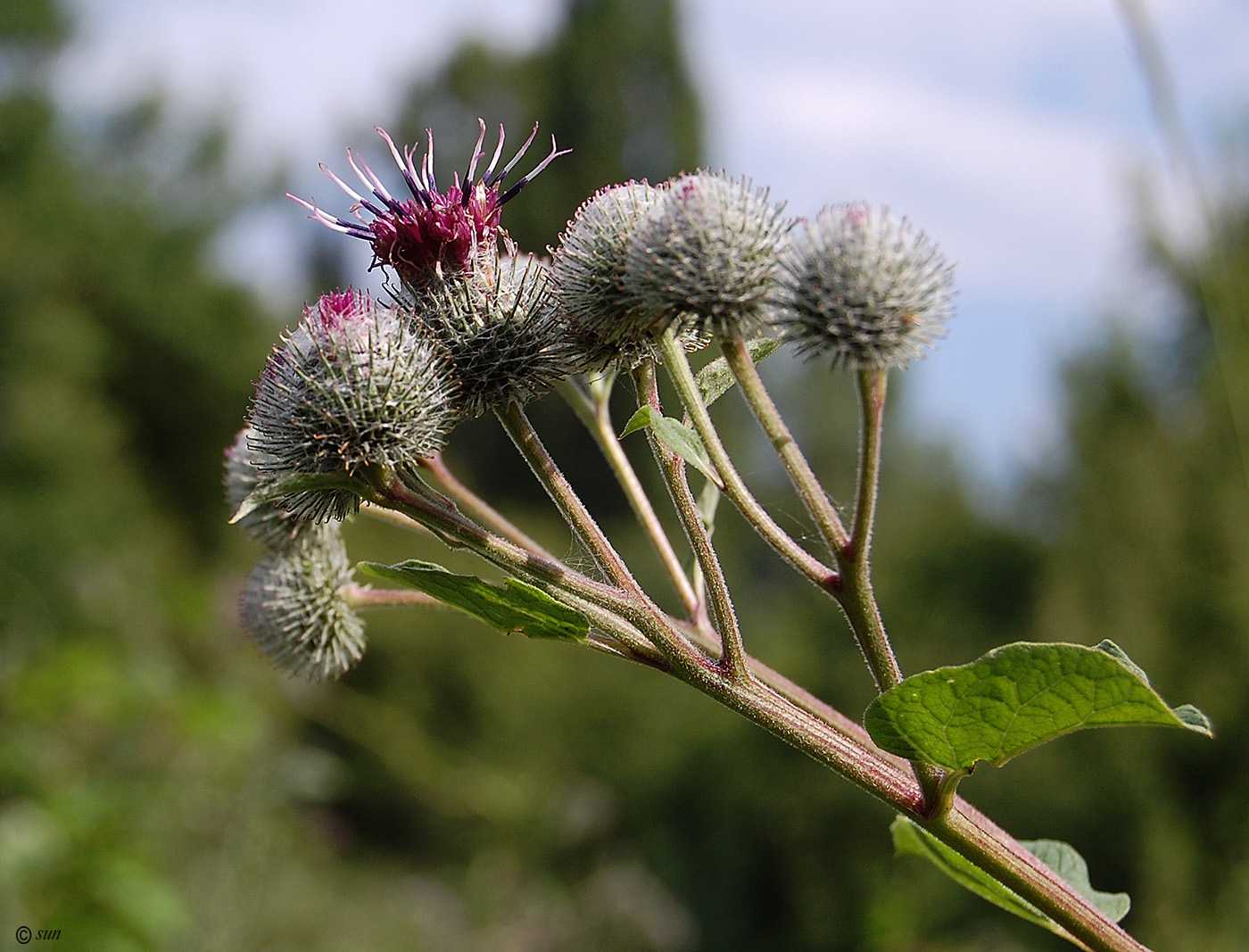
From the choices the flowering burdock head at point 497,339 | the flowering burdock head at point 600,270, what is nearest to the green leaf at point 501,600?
the flowering burdock head at point 497,339

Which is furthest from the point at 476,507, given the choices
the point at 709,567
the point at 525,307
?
the point at 709,567

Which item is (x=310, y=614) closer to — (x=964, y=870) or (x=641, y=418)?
(x=641, y=418)

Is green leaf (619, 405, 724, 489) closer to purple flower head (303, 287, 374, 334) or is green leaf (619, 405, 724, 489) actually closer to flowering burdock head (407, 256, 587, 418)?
flowering burdock head (407, 256, 587, 418)

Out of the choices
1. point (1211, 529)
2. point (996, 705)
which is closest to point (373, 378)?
point (996, 705)

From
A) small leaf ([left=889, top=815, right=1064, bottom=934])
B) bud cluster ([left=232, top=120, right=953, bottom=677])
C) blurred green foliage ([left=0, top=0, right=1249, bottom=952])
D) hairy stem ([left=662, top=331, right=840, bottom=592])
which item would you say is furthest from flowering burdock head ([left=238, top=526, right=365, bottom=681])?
blurred green foliage ([left=0, top=0, right=1249, bottom=952])

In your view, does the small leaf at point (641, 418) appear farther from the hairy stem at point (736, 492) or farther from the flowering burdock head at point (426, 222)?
the flowering burdock head at point (426, 222)
